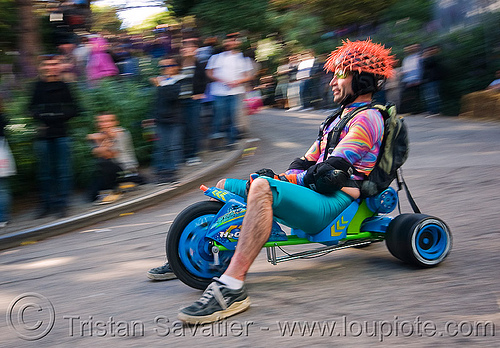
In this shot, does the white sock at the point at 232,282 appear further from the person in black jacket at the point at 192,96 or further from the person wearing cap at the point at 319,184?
the person in black jacket at the point at 192,96

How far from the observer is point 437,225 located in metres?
4.27

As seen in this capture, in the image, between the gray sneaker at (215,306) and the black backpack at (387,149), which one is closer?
the gray sneaker at (215,306)

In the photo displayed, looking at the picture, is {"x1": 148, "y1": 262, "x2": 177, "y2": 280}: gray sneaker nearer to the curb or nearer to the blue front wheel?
the blue front wheel

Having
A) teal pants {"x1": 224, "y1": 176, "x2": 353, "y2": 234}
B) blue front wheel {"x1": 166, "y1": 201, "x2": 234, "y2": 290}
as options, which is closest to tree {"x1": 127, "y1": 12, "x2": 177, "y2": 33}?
blue front wheel {"x1": 166, "y1": 201, "x2": 234, "y2": 290}

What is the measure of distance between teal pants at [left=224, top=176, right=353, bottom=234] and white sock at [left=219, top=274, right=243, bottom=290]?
0.51m

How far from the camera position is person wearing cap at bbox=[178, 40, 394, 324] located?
3.63 metres

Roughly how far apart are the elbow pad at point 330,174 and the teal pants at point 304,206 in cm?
7

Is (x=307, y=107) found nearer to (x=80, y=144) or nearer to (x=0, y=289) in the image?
(x=80, y=144)

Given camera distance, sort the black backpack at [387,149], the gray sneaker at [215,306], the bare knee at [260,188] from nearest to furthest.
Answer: the gray sneaker at [215,306] → the bare knee at [260,188] → the black backpack at [387,149]

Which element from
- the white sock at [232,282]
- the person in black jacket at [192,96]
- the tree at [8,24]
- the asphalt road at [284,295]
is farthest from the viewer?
the tree at [8,24]

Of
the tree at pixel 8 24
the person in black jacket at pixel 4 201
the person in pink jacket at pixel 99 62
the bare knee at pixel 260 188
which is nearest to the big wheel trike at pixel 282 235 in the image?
the bare knee at pixel 260 188

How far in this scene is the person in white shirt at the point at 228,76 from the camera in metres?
9.81

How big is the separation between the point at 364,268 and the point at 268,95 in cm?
1590

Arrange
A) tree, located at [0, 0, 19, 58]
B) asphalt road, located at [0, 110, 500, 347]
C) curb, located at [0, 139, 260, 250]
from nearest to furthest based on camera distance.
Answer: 1. asphalt road, located at [0, 110, 500, 347]
2. curb, located at [0, 139, 260, 250]
3. tree, located at [0, 0, 19, 58]
